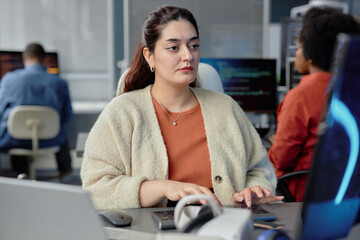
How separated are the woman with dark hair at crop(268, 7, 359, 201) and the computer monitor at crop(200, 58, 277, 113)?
2.16 feet

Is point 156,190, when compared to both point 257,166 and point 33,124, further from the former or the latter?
point 33,124

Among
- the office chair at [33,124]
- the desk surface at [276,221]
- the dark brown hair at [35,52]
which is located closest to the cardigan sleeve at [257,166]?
the desk surface at [276,221]

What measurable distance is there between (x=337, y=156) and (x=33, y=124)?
148 inches

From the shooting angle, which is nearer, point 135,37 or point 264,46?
point 135,37

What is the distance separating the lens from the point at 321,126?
593 millimetres

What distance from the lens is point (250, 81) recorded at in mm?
3096

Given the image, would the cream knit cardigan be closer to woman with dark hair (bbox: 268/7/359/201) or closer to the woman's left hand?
the woman's left hand

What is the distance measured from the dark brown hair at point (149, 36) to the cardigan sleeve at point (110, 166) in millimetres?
244

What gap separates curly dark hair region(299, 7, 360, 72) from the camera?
2324 mm

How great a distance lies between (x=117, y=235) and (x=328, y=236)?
508 mm

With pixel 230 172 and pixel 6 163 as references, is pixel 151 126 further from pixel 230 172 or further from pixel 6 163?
pixel 6 163

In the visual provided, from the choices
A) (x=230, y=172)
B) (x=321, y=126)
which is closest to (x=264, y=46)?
(x=230, y=172)

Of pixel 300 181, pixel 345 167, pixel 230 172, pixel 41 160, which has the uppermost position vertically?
pixel 345 167

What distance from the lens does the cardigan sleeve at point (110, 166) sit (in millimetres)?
1396
